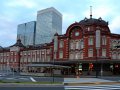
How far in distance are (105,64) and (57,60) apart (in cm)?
1614

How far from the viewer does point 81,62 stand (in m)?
71.3

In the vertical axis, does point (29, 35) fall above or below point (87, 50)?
above

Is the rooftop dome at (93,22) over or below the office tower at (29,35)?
over

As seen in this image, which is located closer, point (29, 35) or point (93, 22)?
point (29, 35)

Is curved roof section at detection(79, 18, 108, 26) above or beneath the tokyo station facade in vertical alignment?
above

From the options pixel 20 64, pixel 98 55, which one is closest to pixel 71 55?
pixel 98 55

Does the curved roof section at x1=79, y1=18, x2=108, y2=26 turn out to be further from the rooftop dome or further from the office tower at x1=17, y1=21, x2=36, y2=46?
the office tower at x1=17, y1=21, x2=36, y2=46

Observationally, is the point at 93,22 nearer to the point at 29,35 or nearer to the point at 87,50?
the point at 87,50

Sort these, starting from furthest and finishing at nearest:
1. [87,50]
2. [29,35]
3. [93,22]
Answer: [93,22], [87,50], [29,35]

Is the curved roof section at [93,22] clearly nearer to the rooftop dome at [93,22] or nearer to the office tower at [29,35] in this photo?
the rooftop dome at [93,22]

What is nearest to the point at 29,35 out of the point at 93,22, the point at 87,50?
the point at 87,50

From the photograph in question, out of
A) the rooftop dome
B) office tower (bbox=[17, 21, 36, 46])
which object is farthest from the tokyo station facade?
office tower (bbox=[17, 21, 36, 46])

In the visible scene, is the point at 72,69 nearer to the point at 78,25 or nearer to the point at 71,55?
the point at 71,55

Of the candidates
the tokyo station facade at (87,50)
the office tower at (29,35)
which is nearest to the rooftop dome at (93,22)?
the tokyo station facade at (87,50)
